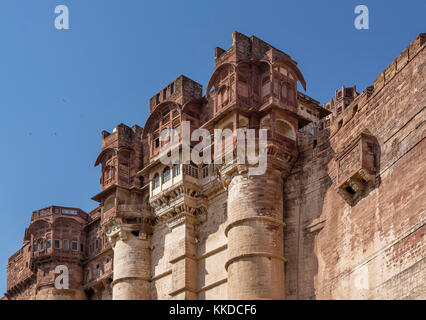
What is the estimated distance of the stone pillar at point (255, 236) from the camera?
3272cm

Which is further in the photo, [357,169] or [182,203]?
[182,203]

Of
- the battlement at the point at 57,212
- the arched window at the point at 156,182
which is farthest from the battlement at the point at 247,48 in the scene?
the battlement at the point at 57,212

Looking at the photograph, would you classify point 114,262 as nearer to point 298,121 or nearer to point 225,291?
point 225,291

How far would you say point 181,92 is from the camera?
133 ft

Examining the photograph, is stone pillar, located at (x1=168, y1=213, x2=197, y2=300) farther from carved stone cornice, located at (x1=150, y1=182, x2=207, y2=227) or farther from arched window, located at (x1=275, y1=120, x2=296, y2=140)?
arched window, located at (x1=275, y1=120, x2=296, y2=140)

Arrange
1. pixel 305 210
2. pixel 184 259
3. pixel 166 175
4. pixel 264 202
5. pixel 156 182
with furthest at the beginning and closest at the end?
pixel 156 182 → pixel 166 175 → pixel 184 259 → pixel 305 210 → pixel 264 202

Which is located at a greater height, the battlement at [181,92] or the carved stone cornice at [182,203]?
the battlement at [181,92]

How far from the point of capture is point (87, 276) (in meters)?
46.2

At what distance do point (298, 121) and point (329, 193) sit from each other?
4.00 m

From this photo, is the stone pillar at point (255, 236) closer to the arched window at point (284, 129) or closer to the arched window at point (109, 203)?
the arched window at point (284, 129)

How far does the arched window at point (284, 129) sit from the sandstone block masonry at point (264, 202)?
6 centimetres

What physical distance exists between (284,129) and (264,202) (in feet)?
11.8

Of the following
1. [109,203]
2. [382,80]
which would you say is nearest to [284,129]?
[382,80]

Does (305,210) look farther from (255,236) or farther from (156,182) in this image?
(156,182)
